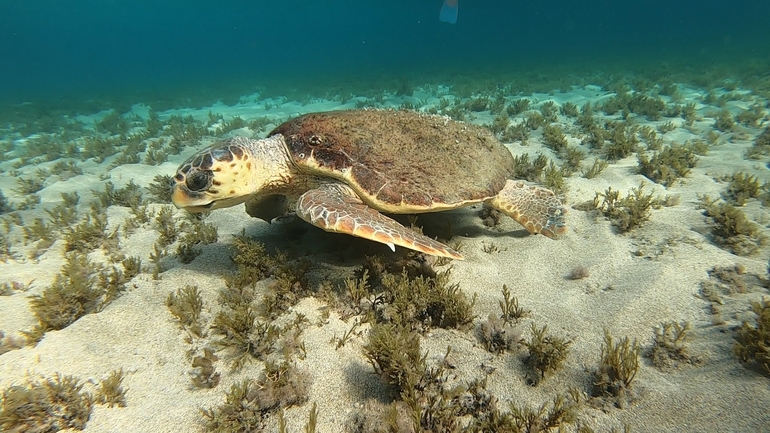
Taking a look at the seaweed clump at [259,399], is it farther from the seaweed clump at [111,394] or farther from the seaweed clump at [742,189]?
the seaweed clump at [742,189]

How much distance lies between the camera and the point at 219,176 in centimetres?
352

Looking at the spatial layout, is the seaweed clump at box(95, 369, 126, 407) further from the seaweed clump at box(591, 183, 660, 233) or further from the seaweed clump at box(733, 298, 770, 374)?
the seaweed clump at box(591, 183, 660, 233)

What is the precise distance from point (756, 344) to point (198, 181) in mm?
4770

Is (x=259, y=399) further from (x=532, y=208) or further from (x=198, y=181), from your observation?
(x=532, y=208)

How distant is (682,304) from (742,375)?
0.81 meters

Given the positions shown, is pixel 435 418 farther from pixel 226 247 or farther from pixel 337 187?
pixel 226 247

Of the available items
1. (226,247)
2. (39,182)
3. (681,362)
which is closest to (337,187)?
(226,247)

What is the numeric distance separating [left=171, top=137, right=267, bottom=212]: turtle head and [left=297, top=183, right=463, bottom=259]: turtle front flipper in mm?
823

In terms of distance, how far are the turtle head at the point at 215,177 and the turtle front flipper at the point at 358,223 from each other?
823 millimetres

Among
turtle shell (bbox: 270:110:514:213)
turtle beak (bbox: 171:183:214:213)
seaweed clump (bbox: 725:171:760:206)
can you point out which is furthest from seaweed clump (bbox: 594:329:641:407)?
turtle beak (bbox: 171:183:214:213)

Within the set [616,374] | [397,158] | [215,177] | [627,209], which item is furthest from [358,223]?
[627,209]

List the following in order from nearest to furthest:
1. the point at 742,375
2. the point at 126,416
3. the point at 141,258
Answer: the point at 742,375 < the point at 126,416 < the point at 141,258

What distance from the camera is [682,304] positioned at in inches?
109

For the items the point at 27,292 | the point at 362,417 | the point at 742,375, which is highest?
the point at 27,292
